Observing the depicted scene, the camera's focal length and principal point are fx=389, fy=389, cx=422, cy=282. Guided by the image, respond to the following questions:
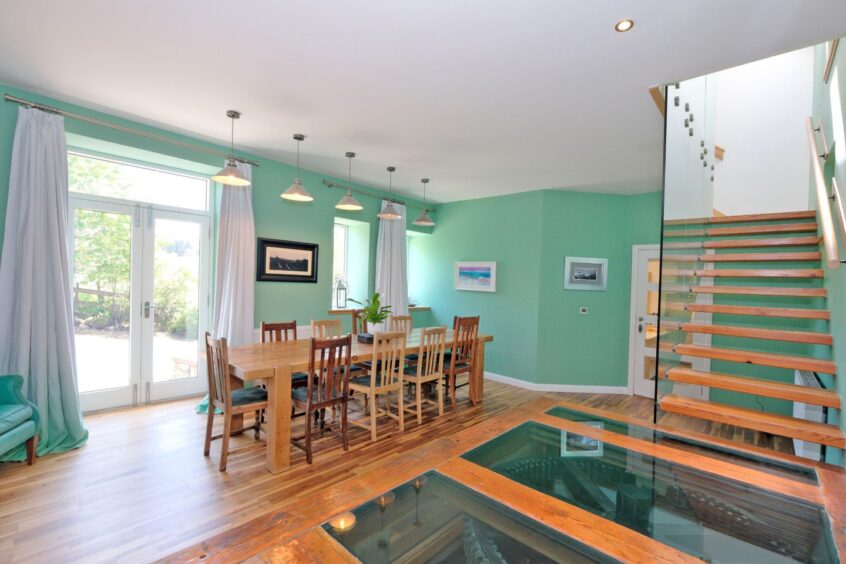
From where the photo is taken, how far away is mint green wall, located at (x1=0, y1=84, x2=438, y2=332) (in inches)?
125

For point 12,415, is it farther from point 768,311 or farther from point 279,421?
point 768,311

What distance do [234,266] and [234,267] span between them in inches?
0.4


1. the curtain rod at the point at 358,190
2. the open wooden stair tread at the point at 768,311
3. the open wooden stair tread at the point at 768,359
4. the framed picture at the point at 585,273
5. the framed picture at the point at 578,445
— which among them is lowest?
the framed picture at the point at 578,445

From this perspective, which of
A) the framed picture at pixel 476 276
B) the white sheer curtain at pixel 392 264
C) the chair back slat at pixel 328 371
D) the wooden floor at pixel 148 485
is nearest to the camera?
the wooden floor at pixel 148 485

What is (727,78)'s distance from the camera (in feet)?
17.0

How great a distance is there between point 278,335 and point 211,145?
2.11m

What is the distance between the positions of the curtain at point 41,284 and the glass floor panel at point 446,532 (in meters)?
3.30

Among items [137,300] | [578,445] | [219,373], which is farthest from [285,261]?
[578,445]

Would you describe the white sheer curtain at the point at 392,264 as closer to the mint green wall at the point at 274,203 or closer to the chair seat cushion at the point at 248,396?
the mint green wall at the point at 274,203

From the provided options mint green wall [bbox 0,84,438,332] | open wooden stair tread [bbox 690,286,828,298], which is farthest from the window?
open wooden stair tread [bbox 690,286,828,298]

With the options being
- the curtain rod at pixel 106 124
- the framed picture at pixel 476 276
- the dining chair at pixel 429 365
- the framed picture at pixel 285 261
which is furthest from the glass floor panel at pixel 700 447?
the framed picture at pixel 476 276

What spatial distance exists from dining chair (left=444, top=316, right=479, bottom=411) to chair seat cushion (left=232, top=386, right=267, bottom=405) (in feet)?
6.35

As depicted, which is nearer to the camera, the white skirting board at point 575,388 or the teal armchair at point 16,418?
the teal armchair at point 16,418

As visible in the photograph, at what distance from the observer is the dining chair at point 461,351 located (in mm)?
4240
